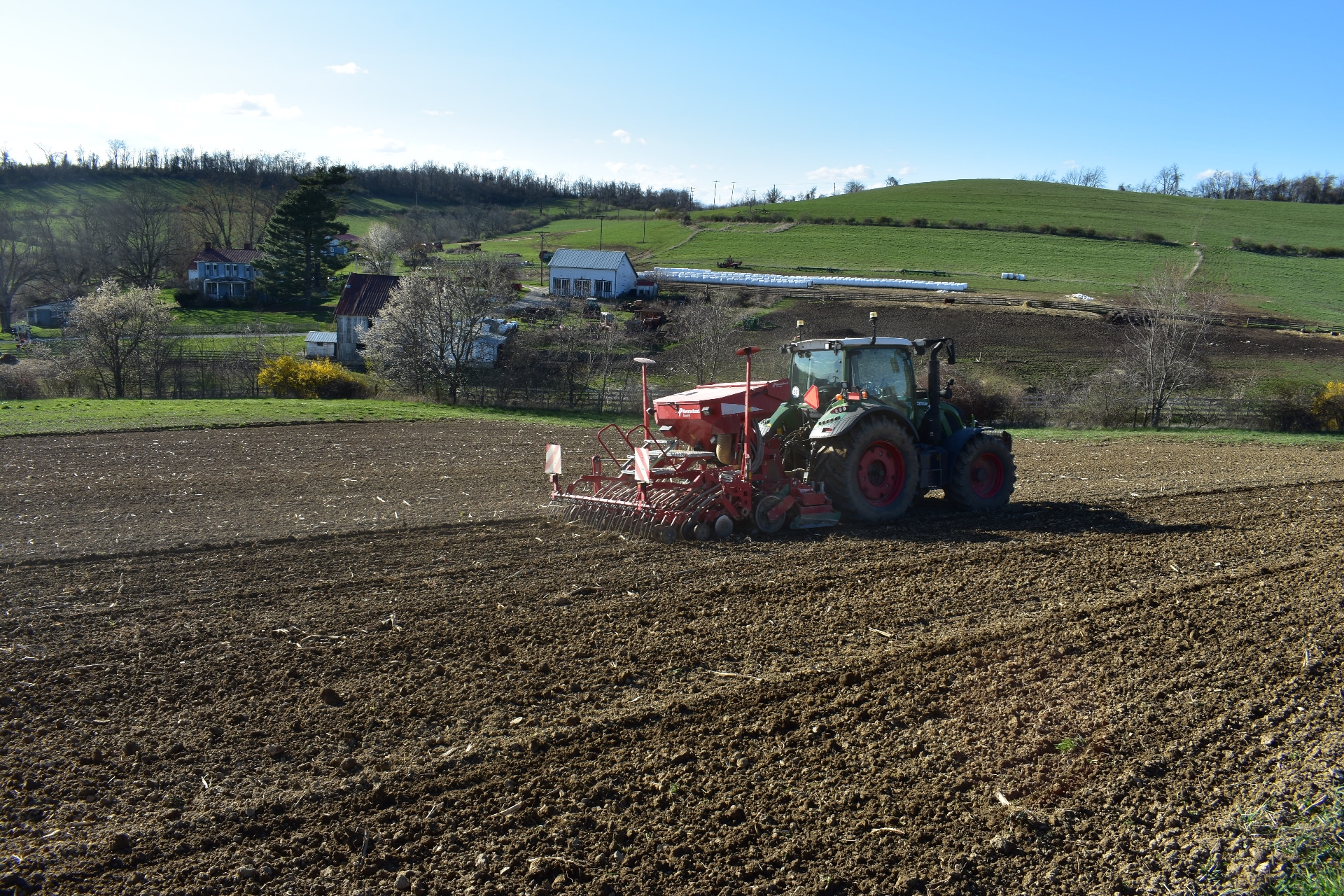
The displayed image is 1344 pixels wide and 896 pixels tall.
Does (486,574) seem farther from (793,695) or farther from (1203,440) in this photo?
(1203,440)

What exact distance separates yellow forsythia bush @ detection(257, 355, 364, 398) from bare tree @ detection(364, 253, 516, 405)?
1761 millimetres

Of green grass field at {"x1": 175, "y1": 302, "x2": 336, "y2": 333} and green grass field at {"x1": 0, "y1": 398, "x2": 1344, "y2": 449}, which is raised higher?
green grass field at {"x1": 175, "y1": 302, "x2": 336, "y2": 333}

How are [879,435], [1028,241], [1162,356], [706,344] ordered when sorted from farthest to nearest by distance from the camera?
[1028,241]
[706,344]
[1162,356]
[879,435]

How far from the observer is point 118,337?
29.5m

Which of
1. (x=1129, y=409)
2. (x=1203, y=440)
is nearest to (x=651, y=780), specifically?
(x=1203, y=440)

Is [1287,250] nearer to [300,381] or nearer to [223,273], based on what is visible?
[300,381]

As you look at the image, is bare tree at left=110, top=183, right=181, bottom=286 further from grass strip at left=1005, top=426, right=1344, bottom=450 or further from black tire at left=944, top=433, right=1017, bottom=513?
black tire at left=944, top=433, right=1017, bottom=513

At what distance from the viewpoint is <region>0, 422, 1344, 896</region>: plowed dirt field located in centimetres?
367

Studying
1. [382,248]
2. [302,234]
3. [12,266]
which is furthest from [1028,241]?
[12,266]

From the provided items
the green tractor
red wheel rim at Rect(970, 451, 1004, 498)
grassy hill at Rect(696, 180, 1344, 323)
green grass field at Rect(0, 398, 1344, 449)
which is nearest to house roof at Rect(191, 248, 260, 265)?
grassy hill at Rect(696, 180, 1344, 323)

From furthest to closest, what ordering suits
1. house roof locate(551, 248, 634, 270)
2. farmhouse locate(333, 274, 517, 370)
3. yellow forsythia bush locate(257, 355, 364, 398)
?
house roof locate(551, 248, 634, 270) → farmhouse locate(333, 274, 517, 370) → yellow forsythia bush locate(257, 355, 364, 398)

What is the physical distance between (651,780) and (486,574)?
148 inches

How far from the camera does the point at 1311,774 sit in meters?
4.38

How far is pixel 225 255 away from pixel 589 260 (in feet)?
93.4
